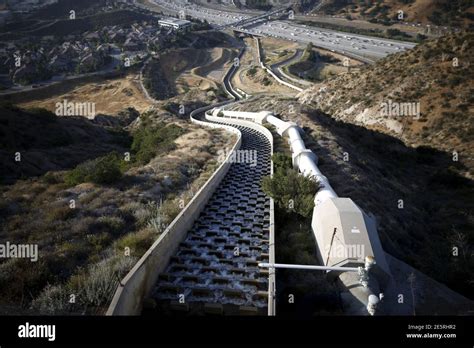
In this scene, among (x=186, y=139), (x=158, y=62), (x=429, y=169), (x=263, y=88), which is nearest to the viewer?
(x=186, y=139)

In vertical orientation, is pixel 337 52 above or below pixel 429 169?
above

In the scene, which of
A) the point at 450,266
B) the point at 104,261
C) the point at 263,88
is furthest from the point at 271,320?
the point at 263,88

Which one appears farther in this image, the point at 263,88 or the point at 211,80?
the point at 211,80

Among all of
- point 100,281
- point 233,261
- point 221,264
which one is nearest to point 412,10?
point 233,261

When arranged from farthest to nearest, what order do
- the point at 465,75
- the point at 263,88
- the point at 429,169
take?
the point at 263,88, the point at 465,75, the point at 429,169

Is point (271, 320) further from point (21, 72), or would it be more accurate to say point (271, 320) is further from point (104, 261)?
point (21, 72)
